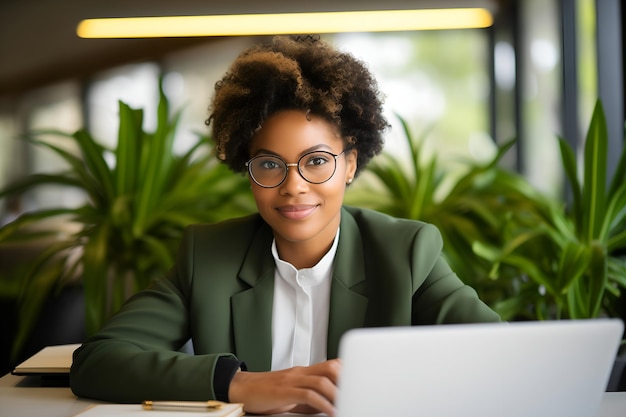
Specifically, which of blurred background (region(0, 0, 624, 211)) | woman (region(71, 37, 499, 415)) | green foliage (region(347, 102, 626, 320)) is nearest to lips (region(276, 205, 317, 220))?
woman (region(71, 37, 499, 415))

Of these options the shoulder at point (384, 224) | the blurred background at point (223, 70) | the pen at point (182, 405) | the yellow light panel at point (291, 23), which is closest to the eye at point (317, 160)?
the shoulder at point (384, 224)

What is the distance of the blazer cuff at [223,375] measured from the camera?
4.73 feet

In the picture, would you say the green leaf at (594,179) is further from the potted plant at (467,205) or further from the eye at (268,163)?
the eye at (268,163)

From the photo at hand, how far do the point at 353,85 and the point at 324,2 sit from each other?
2661 mm

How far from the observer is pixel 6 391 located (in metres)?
1.58

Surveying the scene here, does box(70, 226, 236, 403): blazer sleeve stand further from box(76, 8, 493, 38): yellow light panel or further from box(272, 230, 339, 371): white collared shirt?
box(76, 8, 493, 38): yellow light panel

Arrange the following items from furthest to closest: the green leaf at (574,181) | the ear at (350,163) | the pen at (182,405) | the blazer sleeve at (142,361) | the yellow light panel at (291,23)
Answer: the yellow light panel at (291,23) < the green leaf at (574,181) < the ear at (350,163) < the blazer sleeve at (142,361) < the pen at (182,405)

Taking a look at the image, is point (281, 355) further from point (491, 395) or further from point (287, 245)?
point (491, 395)

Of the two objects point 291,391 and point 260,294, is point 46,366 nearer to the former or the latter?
point 260,294

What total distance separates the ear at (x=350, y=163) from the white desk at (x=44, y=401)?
752mm

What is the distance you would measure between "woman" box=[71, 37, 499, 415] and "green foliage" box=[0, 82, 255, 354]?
1.26m

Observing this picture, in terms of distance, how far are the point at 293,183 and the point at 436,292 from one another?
40cm

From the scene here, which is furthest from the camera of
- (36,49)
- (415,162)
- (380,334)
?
(36,49)

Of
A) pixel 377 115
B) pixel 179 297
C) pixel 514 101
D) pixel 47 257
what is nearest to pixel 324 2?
pixel 514 101
